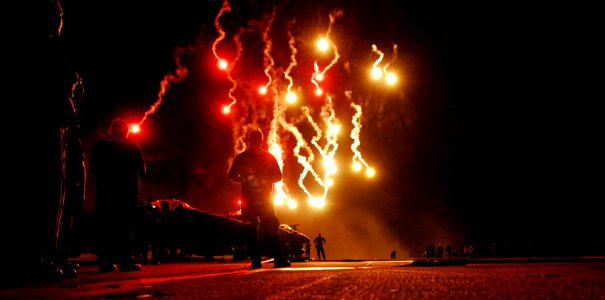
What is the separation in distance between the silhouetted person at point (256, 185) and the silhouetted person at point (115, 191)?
1.15 m

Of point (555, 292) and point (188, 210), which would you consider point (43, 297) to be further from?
point (188, 210)

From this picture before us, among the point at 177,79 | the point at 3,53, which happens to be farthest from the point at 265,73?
the point at 3,53

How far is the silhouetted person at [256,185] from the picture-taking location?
20.8ft

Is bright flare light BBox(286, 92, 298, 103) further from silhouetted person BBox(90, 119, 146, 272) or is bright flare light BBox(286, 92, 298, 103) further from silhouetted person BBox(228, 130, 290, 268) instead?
silhouetted person BBox(90, 119, 146, 272)

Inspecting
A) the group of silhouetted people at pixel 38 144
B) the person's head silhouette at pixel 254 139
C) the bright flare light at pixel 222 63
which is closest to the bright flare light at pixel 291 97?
the bright flare light at pixel 222 63

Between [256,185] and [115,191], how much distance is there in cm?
153

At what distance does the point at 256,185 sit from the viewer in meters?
6.37

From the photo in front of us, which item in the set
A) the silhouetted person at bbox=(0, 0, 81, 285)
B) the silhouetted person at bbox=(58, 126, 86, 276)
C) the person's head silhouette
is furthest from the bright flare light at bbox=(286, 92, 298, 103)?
the silhouetted person at bbox=(0, 0, 81, 285)

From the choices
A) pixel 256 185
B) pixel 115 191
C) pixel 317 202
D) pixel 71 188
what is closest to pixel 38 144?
pixel 71 188

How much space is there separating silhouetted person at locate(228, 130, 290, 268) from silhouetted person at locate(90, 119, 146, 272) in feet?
3.78

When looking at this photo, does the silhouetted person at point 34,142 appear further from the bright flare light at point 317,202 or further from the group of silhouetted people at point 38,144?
the bright flare light at point 317,202

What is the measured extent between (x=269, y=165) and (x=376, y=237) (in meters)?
42.2

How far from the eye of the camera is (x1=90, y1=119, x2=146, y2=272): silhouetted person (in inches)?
222

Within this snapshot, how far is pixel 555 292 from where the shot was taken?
2.40 metres
